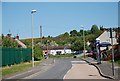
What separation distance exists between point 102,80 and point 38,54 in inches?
1833

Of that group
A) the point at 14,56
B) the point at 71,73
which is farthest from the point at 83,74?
the point at 14,56

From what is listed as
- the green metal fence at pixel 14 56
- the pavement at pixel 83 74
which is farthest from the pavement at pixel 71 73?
the green metal fence at pixel 14 56

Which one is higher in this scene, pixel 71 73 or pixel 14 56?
pixel 14 56

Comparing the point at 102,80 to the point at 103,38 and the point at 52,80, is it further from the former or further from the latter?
the point at 103,38

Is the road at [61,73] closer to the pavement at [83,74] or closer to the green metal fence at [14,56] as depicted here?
the pavement at [83,74]

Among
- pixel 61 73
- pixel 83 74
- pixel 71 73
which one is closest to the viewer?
pixel 83 74

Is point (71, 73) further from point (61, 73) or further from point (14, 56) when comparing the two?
point (14, 56)

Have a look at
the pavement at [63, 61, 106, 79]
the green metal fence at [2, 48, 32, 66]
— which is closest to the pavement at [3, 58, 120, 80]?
the pavement at [63, 61, 106, 79]

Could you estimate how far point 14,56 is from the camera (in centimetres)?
4644

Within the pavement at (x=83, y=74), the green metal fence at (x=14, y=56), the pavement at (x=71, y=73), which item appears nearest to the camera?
the pavement at (x=83, y=74)

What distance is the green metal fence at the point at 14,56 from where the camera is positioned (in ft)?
136

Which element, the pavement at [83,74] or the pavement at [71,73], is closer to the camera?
the pavement at [83,74]

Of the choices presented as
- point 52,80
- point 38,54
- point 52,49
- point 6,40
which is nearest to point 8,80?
point 52,80

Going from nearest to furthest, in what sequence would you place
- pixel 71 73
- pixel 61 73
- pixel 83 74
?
1. pixel 83 74
2. pixel 71 73
3. pixel 61 73
